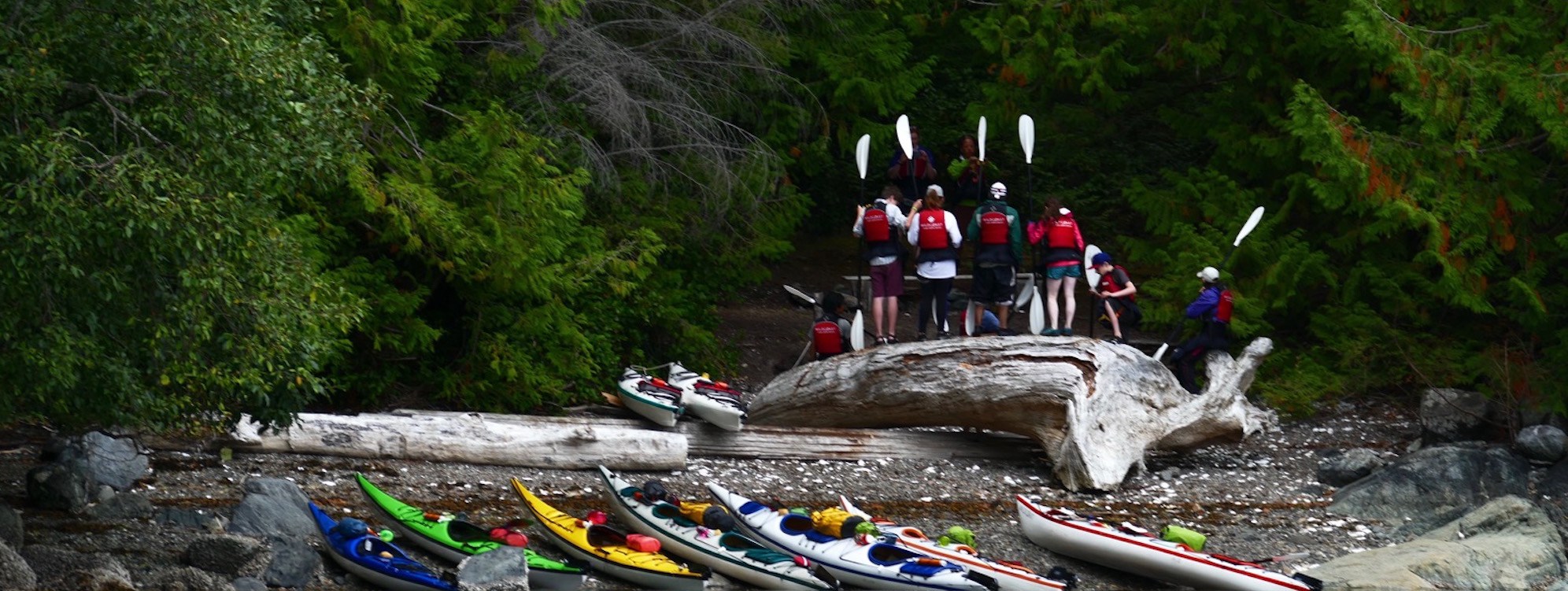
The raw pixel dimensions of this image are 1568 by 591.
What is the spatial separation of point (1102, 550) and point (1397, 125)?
701 cm

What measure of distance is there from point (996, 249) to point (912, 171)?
2.49 meters

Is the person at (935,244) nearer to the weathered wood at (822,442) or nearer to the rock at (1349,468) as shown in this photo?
the weathered wood at (822,442)

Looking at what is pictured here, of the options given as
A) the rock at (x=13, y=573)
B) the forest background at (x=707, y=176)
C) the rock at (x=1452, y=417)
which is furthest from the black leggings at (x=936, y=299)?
the rock at (x=13, y=573)

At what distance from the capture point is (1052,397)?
11.9 meters

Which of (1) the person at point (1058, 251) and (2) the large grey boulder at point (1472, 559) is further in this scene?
(1) the person at point (1058, 251)

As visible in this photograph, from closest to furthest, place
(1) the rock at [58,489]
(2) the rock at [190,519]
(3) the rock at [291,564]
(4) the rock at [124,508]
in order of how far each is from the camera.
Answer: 1. (3) the rock at [291,564]
2. (2) the rock at [190,519]
3. (4) the rock at [124,508]
4. (1) the rock at [58,489]

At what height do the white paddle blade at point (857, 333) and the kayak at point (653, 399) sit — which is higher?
the white paddle blade at point (857, 333)

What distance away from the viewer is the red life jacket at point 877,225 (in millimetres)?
12797

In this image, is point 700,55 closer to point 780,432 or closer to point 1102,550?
point 780,432

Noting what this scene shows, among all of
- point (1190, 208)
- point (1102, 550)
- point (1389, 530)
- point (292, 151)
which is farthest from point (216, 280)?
point (1190, 208)

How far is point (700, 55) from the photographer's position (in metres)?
15.3

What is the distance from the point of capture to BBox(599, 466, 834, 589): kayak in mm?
9547

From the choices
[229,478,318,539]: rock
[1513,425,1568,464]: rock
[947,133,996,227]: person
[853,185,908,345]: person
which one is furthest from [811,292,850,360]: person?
[1513,425,1568,464]: rock

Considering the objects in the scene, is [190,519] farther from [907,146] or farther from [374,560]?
[907,146]
